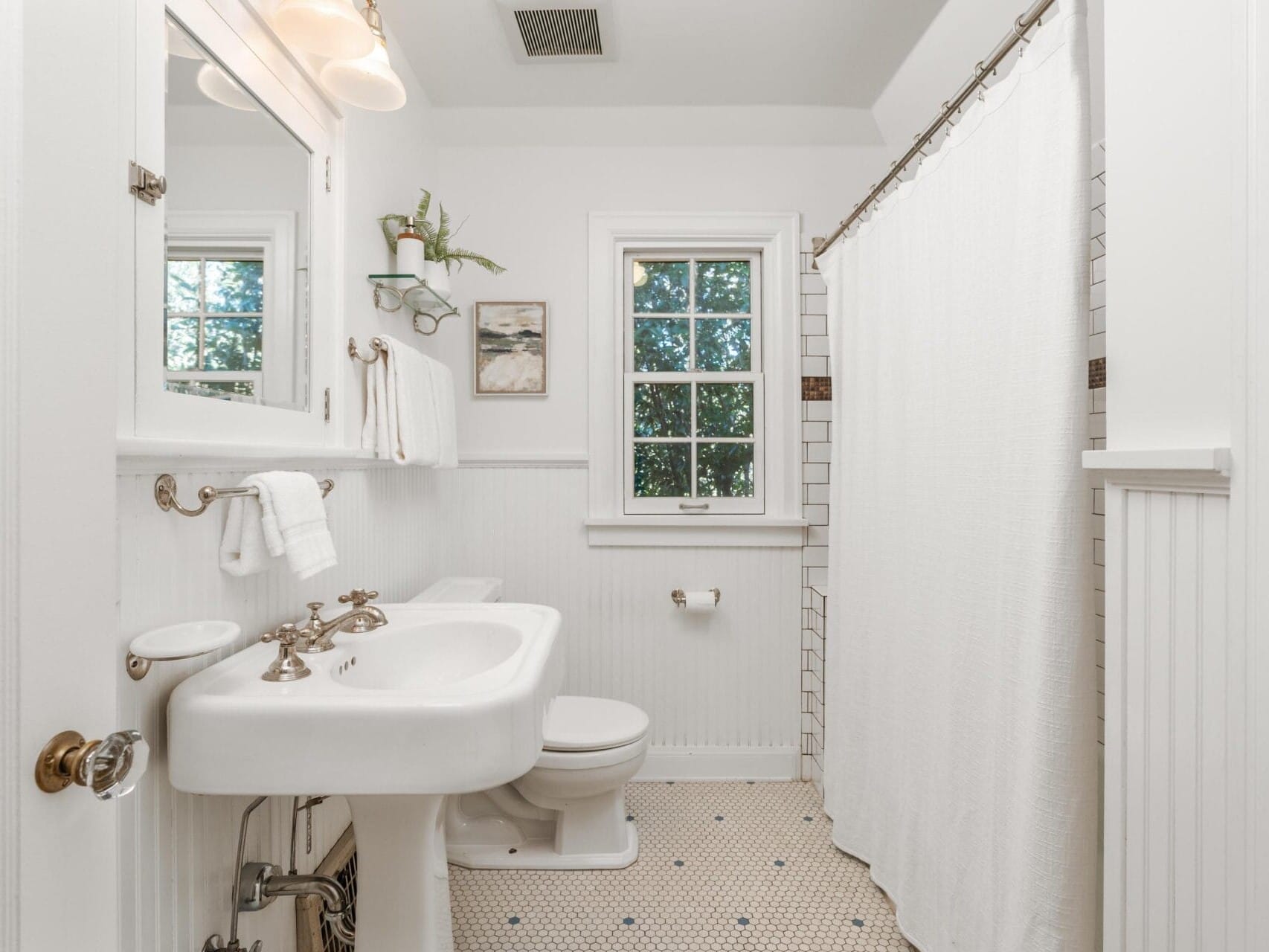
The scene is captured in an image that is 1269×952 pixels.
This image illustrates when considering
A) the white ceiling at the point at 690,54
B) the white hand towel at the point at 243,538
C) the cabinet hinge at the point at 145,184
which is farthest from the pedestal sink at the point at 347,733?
the white ceiling at the point at 690,54

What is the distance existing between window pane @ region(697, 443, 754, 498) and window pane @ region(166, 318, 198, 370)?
1684 millimetres

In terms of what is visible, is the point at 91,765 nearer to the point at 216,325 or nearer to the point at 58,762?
the point at 58,762

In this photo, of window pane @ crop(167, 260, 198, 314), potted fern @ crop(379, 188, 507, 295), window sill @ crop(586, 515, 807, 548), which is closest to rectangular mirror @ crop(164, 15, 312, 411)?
window pane @ crop(167, 260, 198, 314)

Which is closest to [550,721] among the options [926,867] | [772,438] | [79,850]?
[926,867]

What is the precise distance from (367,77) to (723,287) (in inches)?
55.7

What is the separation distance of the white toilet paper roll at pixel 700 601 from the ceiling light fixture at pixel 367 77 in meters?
1.71

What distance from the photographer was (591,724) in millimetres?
1884

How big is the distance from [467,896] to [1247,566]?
1845 millimetres

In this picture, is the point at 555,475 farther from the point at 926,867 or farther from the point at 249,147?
the point at 926,867

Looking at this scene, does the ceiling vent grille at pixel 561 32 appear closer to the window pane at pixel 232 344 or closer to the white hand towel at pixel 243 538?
the window pane at pixel 232 344

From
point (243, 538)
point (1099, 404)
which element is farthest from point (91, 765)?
point (1099, 404)

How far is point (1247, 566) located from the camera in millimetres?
693

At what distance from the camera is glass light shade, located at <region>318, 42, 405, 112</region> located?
135 centimetres

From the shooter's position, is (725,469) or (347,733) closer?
(347,733)
